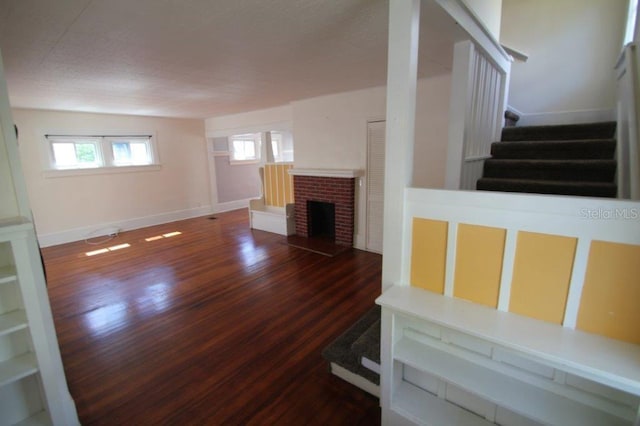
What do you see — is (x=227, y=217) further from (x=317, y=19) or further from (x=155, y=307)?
(x=317, y=19)

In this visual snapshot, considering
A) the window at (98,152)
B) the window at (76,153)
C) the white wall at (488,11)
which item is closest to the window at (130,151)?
the window at (98,152)

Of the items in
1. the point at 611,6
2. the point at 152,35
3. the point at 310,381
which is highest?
the point at 611,6

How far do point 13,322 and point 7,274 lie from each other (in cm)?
25

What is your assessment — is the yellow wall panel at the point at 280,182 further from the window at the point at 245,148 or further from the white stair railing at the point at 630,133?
the white stair railing at the point at 630,133

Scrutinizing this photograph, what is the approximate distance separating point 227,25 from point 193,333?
2495 mm

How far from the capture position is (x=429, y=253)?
163cm

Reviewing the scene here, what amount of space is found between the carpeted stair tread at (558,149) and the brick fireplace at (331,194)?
197 centimetres

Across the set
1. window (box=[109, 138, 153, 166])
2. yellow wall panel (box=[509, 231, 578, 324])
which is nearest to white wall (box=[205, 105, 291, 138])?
window (box=[109, 138, 153, 166])

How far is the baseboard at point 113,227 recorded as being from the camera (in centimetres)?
528

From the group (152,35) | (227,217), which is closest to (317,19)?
(152,35)

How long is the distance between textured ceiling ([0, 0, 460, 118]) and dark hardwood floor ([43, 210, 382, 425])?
237cm

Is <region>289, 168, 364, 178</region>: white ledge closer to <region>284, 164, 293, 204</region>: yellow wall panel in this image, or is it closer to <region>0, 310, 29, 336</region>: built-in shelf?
<region>284, 164, 293, 204</region>: yellow wall panel

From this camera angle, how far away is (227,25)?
6.36ft

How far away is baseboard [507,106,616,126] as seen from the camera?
360 centimetres
